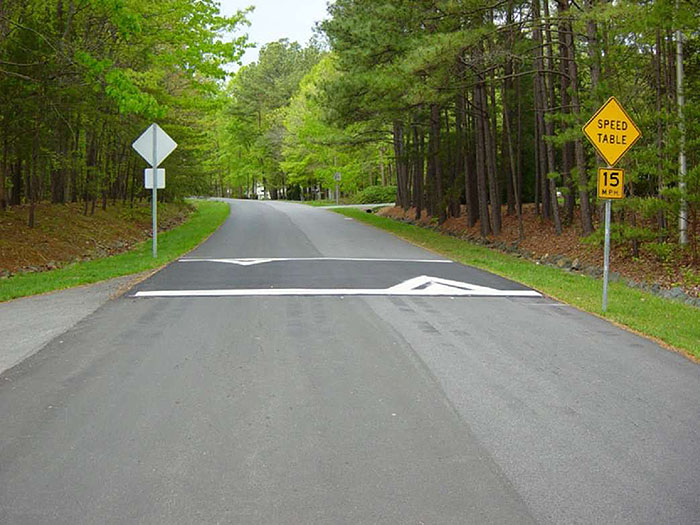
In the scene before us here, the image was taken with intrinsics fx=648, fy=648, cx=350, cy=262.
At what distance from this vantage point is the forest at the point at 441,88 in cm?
1469

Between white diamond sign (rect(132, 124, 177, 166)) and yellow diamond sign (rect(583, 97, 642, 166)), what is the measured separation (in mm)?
Answer: 10305

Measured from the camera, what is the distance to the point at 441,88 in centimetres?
1891

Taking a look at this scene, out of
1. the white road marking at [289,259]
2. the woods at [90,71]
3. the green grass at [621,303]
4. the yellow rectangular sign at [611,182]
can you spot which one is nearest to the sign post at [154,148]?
the woods at [90,71]

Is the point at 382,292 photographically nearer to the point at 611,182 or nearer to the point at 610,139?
the point at 611,182

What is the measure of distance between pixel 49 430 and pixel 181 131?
2489 cm

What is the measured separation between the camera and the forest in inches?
578

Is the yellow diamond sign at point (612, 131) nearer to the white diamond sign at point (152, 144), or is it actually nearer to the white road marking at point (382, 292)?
the white road marking at point (382, 292)

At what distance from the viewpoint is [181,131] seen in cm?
2791

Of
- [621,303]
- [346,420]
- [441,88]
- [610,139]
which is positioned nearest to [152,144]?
[441,88]

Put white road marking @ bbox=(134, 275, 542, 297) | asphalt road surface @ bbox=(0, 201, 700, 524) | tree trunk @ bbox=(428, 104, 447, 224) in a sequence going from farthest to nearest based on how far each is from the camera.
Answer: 1. tree trunk @ bbox=(428, 104, 447, 224)
2. white road marking @ bbox=(134, 275, 542, 297)
3. asphalt road surface @ bbox=(0, 201, 700, 524)

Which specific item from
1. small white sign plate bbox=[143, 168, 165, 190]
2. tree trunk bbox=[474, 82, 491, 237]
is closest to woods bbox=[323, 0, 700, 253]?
tree trunk bbox=[474, 82, 491, 237]

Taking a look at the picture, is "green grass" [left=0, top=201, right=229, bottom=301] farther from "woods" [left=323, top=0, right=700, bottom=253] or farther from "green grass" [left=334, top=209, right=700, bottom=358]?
"woods" [left=323, top=0, right=700, bottom=253]

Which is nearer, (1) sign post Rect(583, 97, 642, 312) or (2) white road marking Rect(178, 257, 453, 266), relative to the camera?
(1) sign post Rect(583, 97, 642, 312)

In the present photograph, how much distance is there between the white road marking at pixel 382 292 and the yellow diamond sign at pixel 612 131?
2.68m
